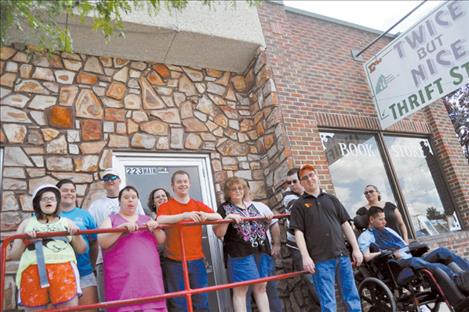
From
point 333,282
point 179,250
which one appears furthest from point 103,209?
point 333,282

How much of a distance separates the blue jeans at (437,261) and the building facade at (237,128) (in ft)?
5.26

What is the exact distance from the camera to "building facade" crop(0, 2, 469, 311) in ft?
16.3

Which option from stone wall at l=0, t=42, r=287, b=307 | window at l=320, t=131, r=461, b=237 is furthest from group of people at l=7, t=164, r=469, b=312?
window at l=320, t=131, r=461, b=237

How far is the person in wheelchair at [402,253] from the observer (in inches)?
159

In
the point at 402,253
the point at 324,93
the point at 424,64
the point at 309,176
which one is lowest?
the point at 402,253

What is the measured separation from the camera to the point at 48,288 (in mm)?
3020

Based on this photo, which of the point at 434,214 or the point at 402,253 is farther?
the point at 434,214

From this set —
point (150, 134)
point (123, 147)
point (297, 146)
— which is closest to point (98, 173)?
point (123, 147)

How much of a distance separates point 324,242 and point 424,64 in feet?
12.5

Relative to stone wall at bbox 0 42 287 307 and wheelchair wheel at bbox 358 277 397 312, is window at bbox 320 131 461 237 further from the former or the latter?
wheelchair wheel at bbox 358 277 397 312

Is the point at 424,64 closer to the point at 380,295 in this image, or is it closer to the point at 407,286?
the point at 407,286

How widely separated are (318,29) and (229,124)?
320cm

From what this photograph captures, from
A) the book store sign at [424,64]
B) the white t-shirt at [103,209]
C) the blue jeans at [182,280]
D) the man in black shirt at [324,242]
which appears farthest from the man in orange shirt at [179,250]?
the book store sign at [424,64]

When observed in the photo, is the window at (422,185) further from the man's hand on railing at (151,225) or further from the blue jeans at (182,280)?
the man's hand on railing at (151,225)
